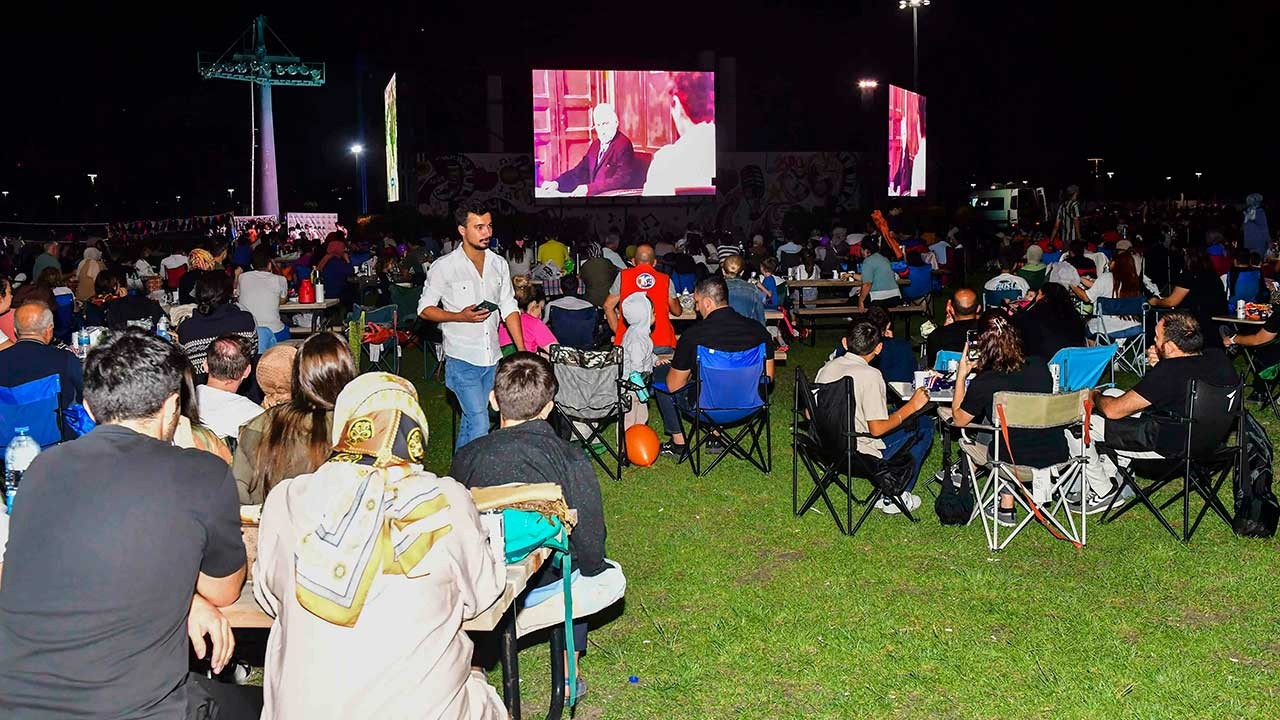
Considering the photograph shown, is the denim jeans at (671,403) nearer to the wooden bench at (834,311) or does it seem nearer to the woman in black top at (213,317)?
the woman in black top at (213,317)

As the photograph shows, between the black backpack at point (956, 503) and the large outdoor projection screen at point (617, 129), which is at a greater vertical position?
the large outdoor projection screen at point (617, 129)

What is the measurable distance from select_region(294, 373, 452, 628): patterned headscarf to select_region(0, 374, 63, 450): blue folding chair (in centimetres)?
386

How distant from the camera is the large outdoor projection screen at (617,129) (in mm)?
26484

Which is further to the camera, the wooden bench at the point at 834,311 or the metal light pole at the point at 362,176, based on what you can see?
the metal light pole at the point at 362,176

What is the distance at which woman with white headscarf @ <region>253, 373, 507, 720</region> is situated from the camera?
7.62 ft

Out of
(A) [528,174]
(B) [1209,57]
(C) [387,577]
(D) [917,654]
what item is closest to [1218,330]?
(D) [917,654]

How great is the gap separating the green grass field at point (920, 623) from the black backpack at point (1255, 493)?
0.37 ft

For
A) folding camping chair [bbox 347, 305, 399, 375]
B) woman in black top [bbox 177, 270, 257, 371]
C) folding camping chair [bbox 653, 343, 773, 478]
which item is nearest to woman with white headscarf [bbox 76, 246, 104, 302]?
folding camping chair [bbox 347, 305, 399, 375]

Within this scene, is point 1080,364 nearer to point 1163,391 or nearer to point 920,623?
point 1163,391

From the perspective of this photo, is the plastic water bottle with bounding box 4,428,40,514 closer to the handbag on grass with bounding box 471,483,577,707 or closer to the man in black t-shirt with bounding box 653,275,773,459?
the handbag on grass with bounding box 471,483,577,707

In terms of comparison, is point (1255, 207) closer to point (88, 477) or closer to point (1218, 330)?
point (1218, 330)

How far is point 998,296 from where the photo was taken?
10945 mm

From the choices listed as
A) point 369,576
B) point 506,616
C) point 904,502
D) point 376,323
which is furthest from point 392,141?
point 369,576

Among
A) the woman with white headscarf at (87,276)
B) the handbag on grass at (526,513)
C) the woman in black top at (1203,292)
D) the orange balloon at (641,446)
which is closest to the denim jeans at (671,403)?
the orange balloon at (641,446)
